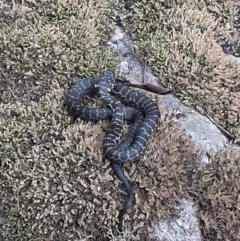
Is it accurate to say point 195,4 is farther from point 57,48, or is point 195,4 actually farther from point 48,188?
point 48,188

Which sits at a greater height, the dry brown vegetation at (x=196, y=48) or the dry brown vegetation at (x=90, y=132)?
the dry brown vegetation at (x=196, y=48)

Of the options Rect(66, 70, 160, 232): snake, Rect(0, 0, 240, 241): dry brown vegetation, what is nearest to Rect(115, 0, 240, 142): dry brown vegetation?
Rect(0, 0, 240, 241): dry brown vegetation

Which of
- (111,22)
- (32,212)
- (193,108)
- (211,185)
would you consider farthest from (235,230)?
(111,22)

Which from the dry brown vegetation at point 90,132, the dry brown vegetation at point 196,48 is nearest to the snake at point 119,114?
the dry brown vegetation at point 90,132

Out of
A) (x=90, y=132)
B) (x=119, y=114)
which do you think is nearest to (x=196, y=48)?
(x=119, y=114)

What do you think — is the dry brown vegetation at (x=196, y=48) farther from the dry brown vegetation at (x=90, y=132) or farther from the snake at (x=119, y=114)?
the snake at (x=119, y=114)

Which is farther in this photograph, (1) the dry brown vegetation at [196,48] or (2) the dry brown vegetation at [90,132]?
(1) the dry brown vegetation at [196,48]

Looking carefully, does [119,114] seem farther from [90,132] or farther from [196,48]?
[196,48]
